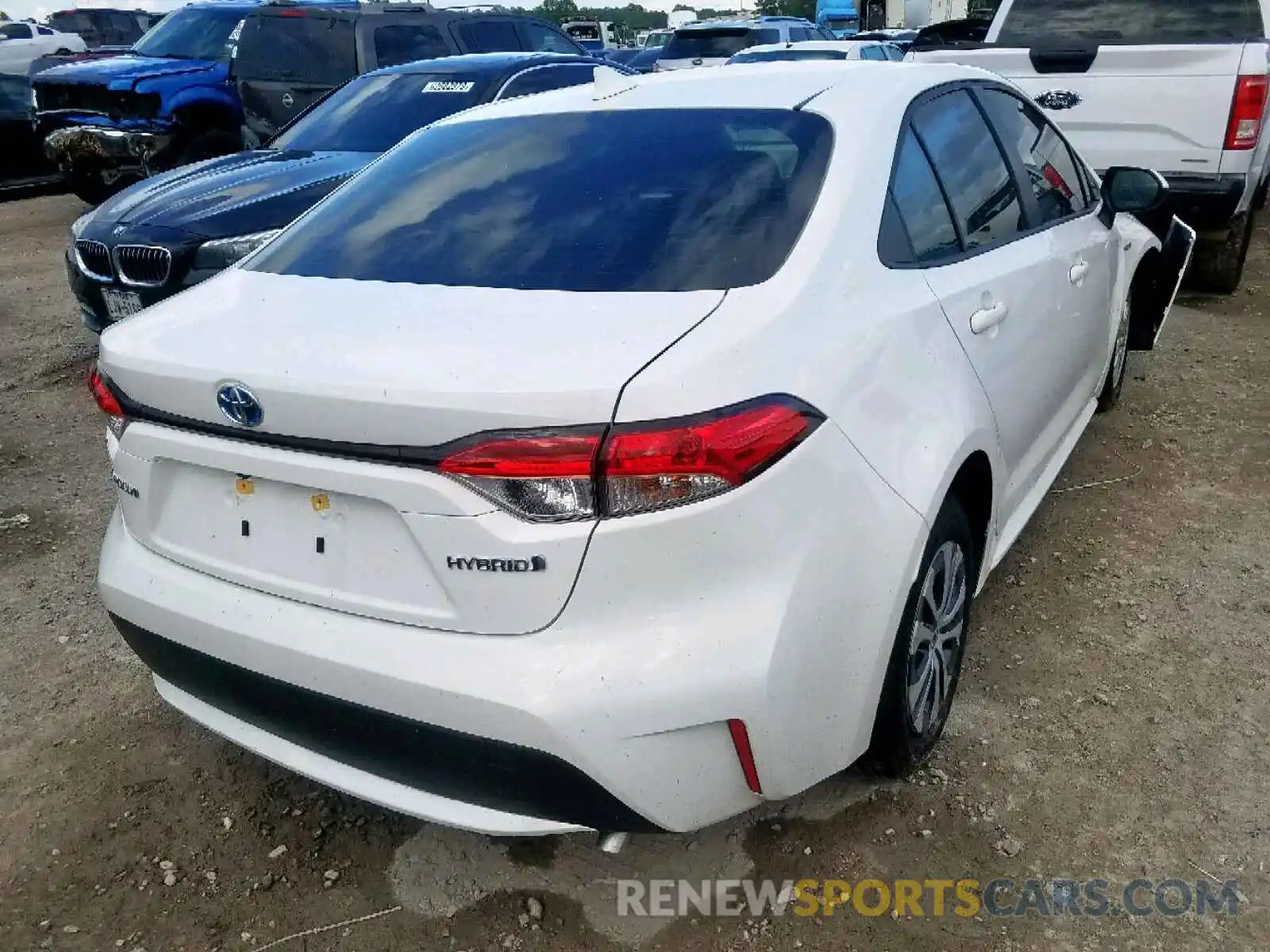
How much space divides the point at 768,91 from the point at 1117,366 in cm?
285

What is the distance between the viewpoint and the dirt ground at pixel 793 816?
2.24 meters

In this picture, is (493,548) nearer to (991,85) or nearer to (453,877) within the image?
(453,877)

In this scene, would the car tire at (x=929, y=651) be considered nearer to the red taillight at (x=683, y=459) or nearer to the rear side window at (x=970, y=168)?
the red taillight at (x=683, y=459)

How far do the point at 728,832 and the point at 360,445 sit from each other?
128cm

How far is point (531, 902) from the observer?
7.58 ft

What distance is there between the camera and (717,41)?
15266mm

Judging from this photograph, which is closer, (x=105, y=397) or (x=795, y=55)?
(x=105, y=397)

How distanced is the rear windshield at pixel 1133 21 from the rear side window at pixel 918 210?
4.89 metres

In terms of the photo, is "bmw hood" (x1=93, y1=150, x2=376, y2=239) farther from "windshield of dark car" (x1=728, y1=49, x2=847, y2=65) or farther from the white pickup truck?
"windshield of dark car" (x1=728, y1=49, x2=847, y2=65)

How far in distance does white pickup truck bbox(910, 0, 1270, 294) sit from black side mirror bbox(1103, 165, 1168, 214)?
2.33m

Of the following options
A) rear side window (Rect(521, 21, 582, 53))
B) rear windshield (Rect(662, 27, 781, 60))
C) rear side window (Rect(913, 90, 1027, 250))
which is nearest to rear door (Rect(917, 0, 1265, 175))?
rear side window (Rect(913, 90, 1027, 250))

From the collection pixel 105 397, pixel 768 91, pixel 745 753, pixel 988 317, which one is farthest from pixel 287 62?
pixel 745 753

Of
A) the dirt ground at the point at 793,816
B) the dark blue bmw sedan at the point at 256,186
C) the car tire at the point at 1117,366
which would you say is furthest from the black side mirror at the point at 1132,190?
the dark blue bmw sedan at the point at 256,186

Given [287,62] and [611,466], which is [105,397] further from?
[287,62]
